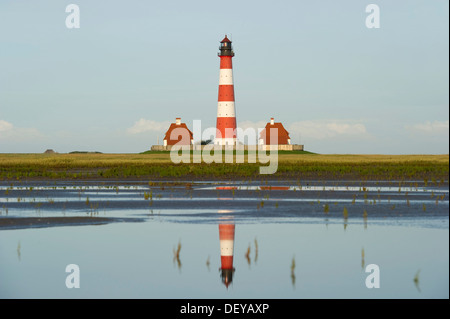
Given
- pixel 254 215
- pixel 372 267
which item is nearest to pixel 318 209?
pixel 254 215

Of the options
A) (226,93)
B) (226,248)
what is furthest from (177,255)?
(226,93)

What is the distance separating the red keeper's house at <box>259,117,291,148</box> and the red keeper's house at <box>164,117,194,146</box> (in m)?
9.12

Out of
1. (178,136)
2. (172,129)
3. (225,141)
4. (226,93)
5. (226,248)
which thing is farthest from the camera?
(172,129)

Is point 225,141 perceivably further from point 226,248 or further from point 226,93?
point 226,248

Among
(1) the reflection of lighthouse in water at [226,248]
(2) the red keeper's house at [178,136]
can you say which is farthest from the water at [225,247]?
(2) the red keeper's house at [178,136]

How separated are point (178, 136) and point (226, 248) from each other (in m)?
88.0

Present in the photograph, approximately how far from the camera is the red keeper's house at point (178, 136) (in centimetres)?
10400

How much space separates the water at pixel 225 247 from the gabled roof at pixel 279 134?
7468cm

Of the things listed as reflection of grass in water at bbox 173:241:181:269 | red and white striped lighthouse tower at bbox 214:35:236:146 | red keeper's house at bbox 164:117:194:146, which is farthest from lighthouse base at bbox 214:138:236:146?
reflection of grass in water at bbox 173:241:181:269

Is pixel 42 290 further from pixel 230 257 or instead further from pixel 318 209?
pixel 318 209

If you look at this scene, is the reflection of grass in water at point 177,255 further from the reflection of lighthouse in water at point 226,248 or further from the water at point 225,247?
the reflection of lighthouse in water at point 226,248

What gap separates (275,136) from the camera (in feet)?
337

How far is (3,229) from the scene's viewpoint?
1956 cm

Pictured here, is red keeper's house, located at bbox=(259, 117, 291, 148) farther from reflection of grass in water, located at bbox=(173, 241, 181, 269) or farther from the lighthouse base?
reflection of grass in water, located at bbox=(173, 241, 181, 269)
